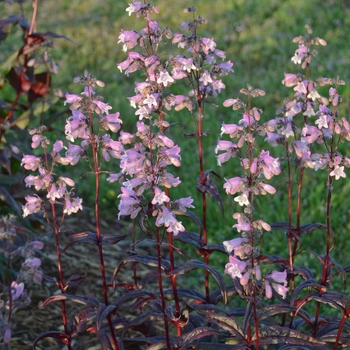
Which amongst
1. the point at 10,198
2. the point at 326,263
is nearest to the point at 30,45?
the point at 10,198

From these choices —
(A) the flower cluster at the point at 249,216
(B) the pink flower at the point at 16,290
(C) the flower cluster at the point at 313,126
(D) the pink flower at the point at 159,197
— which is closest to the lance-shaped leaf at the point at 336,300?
(A) the flower cluster at the point at 249,216

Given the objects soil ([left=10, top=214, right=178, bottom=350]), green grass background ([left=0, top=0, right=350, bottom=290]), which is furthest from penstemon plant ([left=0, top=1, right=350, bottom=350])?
green grass background ([left=0, top=0, right=350, bottom=290])

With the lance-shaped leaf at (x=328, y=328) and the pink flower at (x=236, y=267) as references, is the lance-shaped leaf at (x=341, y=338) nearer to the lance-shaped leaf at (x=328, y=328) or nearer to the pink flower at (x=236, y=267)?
the lance-shaped leaf at (x=328, y=328)

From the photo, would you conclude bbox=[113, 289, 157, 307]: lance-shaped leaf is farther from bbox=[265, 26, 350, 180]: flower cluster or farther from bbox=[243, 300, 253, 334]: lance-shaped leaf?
bbox=[265, 26, 350, 180]: flower cluster

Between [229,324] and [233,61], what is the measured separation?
6187 mm

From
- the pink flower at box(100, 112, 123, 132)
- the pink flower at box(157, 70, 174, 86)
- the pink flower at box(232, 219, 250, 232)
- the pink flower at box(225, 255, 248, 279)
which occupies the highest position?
the pink flower at box(157, 70, 174, 86)

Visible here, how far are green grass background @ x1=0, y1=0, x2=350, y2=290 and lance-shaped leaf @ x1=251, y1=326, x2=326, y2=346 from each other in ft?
6.01

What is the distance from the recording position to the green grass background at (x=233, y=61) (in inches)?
201

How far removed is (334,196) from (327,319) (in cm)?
226

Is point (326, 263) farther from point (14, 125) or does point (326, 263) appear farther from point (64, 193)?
point (14, 125)

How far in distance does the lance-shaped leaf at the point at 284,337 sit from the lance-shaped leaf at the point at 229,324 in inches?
2.3

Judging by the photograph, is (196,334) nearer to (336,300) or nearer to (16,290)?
(336,300)

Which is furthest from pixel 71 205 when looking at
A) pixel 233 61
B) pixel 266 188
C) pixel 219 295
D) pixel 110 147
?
pixel 233 61

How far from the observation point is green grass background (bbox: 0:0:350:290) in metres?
5.10
